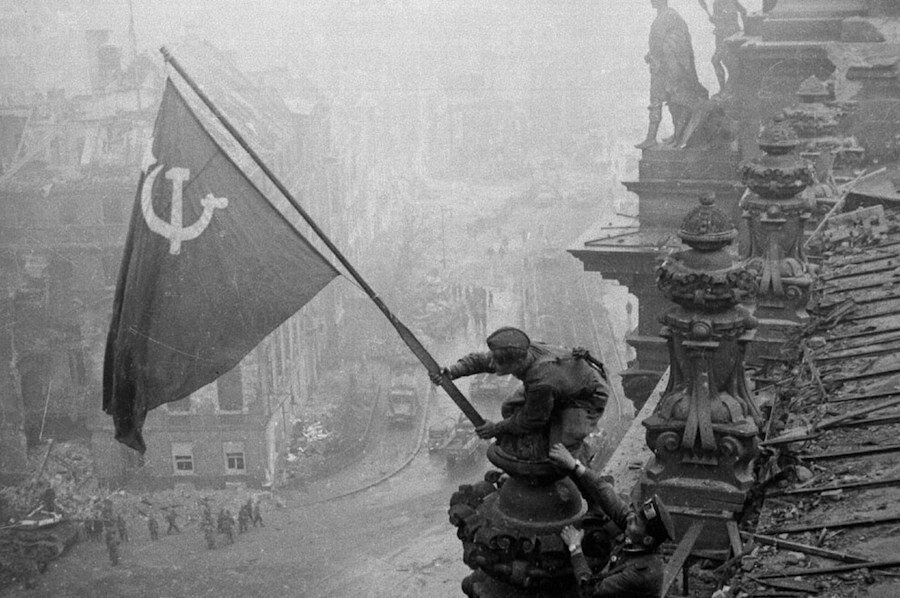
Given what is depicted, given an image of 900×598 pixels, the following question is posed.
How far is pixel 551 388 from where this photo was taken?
18.1 feet

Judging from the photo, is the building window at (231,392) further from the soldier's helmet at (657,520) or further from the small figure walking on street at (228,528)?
the soldier's helmet at (657,520)

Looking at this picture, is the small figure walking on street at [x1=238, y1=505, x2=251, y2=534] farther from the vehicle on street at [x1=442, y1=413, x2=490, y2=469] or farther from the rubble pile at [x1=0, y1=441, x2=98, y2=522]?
the vehicle on street at [x1=442, y1=413, x2=490, y2=469]

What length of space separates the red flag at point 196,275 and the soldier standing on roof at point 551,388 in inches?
126

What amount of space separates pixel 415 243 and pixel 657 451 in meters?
61.2

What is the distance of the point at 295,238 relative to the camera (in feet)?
27.6

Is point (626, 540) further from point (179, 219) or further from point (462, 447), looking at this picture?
point (462, 447)

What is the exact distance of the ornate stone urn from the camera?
11406 mm

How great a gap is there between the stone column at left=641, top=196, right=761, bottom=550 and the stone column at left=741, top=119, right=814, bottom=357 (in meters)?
3.88

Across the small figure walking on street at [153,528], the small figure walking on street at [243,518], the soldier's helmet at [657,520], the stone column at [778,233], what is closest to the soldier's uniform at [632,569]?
the soldier's helmet at [657,520]

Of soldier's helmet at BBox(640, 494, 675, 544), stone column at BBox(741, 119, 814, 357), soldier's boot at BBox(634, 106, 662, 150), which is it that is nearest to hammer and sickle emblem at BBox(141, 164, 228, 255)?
soldier's helmet at BBox(640, 494, 675, 544)

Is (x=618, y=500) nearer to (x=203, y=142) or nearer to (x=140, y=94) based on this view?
(x=203, y=142)

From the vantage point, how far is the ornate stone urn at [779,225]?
11.4 meters

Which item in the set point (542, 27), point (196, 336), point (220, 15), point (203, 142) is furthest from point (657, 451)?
point (542, 27)

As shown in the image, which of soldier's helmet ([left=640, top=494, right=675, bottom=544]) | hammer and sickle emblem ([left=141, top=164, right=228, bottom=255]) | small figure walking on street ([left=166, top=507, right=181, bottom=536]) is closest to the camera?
soldier's helmet ([left=640, top=494, right=675, bottom=544])
